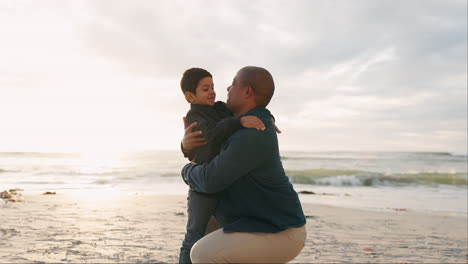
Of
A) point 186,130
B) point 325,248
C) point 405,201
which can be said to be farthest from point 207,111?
point 405,201

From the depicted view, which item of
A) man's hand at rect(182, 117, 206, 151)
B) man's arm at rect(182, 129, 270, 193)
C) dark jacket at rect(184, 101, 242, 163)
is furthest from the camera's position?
man's hand at rect(182, 117, 206, 151)

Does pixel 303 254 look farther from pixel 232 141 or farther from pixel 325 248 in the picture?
pixel 232 141

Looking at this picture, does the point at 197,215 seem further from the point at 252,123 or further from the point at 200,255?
the point at 252,123

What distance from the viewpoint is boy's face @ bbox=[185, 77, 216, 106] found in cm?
312

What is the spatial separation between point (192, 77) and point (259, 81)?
663 millimetres

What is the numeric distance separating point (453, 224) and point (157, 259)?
792 centimetres

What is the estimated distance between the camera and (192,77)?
10.3ft

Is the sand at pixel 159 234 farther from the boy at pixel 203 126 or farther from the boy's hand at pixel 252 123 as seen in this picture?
the boy's hand at pixel 252 123

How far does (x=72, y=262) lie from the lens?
6383 mm

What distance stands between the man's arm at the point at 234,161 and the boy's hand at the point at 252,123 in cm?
3

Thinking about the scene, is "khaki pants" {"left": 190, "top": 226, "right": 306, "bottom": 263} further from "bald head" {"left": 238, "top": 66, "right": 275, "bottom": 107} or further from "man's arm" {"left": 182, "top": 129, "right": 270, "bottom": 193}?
"bald head" {"left": 238, "top": 66, "right": 275, "bottom": 107}

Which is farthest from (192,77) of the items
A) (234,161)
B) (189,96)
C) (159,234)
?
(159,234)

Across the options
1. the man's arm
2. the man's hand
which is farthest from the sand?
the man's arm

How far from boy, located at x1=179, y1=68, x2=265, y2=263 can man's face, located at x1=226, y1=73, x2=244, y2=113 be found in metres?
0.11
